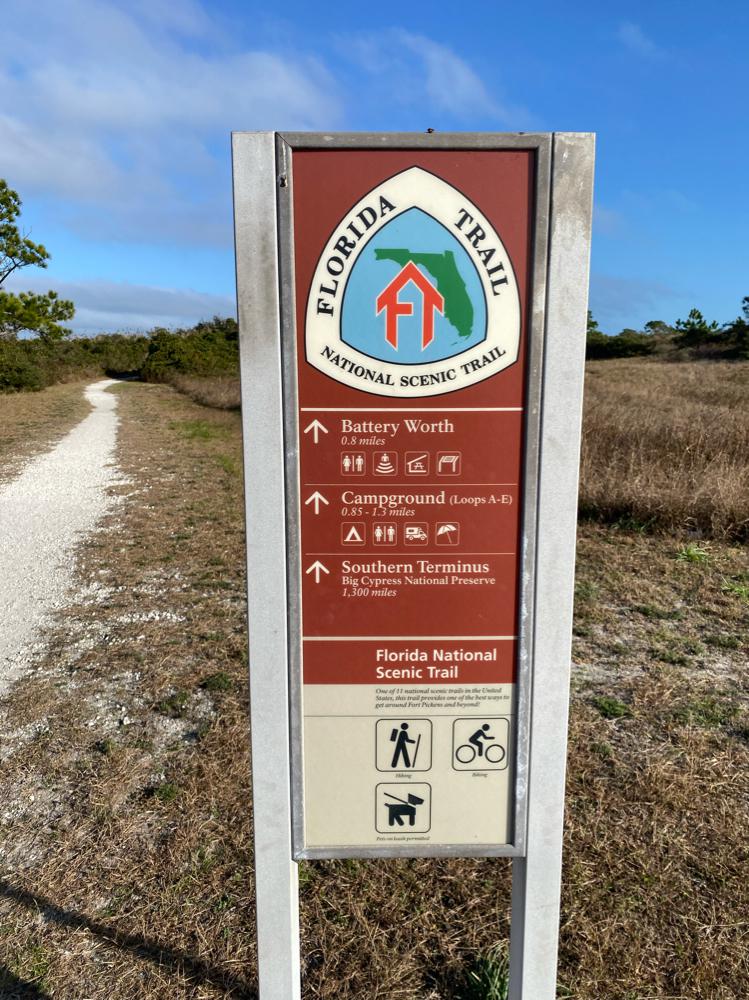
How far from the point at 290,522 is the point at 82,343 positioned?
57966 mm

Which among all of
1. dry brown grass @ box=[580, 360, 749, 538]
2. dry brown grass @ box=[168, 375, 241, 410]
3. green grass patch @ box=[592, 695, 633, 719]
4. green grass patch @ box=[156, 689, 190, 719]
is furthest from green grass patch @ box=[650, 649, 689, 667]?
dry brown grass @ box=[168, 375, 241, 410]

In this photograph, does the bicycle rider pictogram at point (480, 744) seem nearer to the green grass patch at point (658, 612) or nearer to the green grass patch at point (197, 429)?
the green grass patch at point (658, 612)

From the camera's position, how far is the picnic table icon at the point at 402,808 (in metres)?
1.93

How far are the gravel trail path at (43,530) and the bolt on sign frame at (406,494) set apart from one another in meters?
3.28

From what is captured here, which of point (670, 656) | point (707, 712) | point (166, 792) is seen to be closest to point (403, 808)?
point (166, 792)

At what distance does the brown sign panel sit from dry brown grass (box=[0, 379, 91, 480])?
10961 millimetres

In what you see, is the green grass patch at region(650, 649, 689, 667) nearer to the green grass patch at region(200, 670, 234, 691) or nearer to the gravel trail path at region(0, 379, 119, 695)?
the green grass patch at region(200, 670, 234, 691)

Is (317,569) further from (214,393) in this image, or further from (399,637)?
(214,393)

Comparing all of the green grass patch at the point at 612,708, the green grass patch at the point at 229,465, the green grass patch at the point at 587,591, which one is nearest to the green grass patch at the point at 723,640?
the green grass patch at the point at 587,591

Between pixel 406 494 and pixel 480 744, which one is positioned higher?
pixel 406 494

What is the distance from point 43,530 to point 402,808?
7.17 m

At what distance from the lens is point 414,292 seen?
1701 millimetres

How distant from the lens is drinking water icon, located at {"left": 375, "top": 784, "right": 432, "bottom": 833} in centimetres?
192

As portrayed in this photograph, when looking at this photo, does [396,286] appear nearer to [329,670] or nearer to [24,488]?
[329,670]
